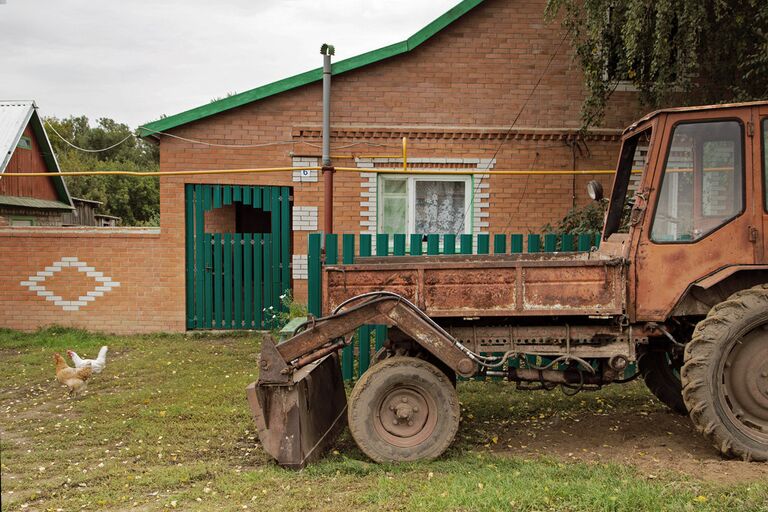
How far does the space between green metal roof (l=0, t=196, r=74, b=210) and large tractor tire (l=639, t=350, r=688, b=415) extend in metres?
18.5

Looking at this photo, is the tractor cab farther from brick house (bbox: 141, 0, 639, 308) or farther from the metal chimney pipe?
brick house (bbox: 141, 0, 639, 308)

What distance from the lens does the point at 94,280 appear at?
11688 millimetres

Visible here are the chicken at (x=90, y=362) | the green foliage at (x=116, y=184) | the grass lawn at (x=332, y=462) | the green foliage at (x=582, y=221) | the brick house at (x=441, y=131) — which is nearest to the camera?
the grass lawn at (x=332, y=462)

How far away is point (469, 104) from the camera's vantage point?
11562mm

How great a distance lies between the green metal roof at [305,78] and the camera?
11.2 meters

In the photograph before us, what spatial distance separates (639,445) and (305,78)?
7.93 m

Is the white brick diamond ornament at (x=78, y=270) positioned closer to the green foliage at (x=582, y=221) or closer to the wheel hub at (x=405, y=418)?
the green foliage at (x=582, y=221)

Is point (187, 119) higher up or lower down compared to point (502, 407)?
higher up

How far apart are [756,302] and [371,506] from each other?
3.12m

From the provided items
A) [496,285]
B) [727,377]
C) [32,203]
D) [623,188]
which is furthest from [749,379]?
Result: [32,203]

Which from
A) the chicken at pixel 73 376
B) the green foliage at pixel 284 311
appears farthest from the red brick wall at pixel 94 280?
the chicken at pixel 73 376

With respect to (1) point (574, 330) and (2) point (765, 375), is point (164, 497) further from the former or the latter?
(2) point (765, 375)

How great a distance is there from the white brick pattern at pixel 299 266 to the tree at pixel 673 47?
196 inches

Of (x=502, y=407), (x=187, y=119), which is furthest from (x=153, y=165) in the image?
(x=502, y=407)
